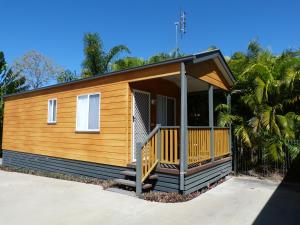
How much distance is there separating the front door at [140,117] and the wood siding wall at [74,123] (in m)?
0.42

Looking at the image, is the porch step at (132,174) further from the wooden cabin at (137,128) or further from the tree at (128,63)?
the tree at (128,63)

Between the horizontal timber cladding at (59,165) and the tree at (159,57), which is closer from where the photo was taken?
the horizontal timber cladding at (59,165)

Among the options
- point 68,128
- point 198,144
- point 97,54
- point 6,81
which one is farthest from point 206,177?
point 6,81

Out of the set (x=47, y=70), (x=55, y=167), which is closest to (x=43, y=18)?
(x=55, y=167)

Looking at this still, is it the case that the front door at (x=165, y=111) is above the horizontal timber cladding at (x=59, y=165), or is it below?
above

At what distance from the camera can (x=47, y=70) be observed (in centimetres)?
3894

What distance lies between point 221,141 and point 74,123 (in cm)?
497

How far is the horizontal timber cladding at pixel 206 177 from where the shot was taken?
697 centimetres

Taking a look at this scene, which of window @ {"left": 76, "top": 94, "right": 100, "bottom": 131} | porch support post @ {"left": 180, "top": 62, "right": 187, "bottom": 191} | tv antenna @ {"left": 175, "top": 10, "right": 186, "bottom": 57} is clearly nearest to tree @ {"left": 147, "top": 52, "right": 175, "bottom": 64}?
tv antenna @ {"left": 175, "top": 10, "right": 186, "bottom": 57}

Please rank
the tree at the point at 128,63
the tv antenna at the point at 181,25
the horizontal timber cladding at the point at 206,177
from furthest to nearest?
the tv antenna at the point at 181,25 < the tree at the point at 128,63 < the horizontal timber cladding at the point at 206,177

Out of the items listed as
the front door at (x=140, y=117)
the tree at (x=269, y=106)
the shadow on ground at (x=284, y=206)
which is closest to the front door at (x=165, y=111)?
the front door at (x=140, y=117)

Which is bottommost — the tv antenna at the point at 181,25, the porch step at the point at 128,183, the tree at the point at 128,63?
the porch step at the point at 128,183

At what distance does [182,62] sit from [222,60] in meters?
2.72

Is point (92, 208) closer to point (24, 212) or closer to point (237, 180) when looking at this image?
point (24, 212)
